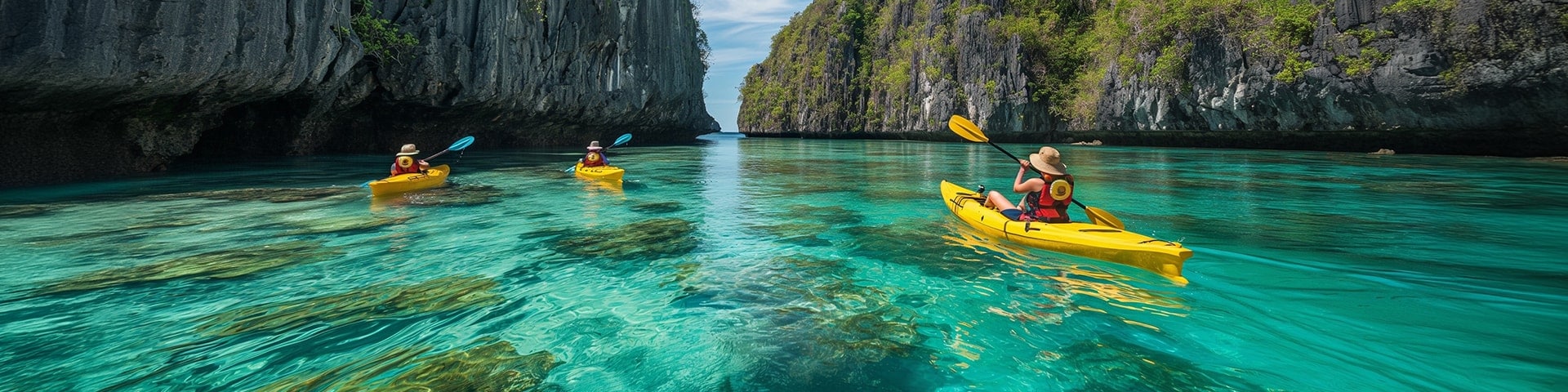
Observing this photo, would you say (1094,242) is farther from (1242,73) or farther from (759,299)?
(1242,73)

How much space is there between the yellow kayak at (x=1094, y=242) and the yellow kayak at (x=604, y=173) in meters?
7.44

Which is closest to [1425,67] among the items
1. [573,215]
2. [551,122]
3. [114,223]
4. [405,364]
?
[573,215]

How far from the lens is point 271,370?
10.3ft

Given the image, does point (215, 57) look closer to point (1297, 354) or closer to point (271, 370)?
point (271, 370)

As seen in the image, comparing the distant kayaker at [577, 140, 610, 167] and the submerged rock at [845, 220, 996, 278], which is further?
the distant kayaker at [577, 140, 610, 167]

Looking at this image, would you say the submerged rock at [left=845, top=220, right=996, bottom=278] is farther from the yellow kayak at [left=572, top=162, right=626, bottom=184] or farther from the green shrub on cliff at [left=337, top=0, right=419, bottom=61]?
the green shrub on cliff at [left=337, top=0, right=419, bottom=61]

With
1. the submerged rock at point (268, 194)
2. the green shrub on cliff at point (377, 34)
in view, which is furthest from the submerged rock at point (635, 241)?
the green shrub on cliff at point (377, 34)

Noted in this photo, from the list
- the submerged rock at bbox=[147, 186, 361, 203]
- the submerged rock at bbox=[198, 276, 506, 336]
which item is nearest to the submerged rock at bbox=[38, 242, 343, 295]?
the submerged rock at bbox=[198, 276, 506, 336]

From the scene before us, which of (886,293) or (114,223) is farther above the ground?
(114,223)

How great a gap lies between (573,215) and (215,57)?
7391 mm

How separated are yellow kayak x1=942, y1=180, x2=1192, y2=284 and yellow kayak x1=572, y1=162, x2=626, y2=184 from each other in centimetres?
744

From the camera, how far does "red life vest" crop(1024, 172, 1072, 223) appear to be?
602 centimetres

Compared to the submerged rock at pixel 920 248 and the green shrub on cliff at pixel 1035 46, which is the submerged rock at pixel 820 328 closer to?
the submerged rock at pixel 920 248

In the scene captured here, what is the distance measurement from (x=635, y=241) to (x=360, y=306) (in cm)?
284
